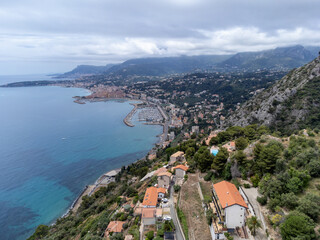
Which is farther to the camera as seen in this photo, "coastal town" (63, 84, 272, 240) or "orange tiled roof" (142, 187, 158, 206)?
"orange tiled roof" (142, 187, 158, 206)

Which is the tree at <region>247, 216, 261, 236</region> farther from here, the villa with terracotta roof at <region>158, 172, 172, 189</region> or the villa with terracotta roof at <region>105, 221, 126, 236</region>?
the villa with terracotta roof at <region>105, 221, 126, 236</region>

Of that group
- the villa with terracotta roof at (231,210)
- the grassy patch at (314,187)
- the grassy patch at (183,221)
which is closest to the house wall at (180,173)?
the grassy patch at (183,221)

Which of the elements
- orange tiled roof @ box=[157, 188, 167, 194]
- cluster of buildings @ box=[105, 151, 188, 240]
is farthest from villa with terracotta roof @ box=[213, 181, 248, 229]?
orange tiled roof @ box=[157, 188, 167, 194]

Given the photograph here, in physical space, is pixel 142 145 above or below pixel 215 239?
below

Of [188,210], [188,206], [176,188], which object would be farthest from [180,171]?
→ [188,210]

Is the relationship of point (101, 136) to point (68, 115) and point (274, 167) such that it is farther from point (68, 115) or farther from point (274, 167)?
point (274, 167)

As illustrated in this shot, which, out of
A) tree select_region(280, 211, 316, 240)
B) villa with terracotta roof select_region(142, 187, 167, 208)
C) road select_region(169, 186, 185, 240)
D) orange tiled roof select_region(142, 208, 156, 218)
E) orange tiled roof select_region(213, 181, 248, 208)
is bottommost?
road select_region(169, 186, 185, 240)

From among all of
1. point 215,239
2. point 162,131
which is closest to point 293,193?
point 215,239
